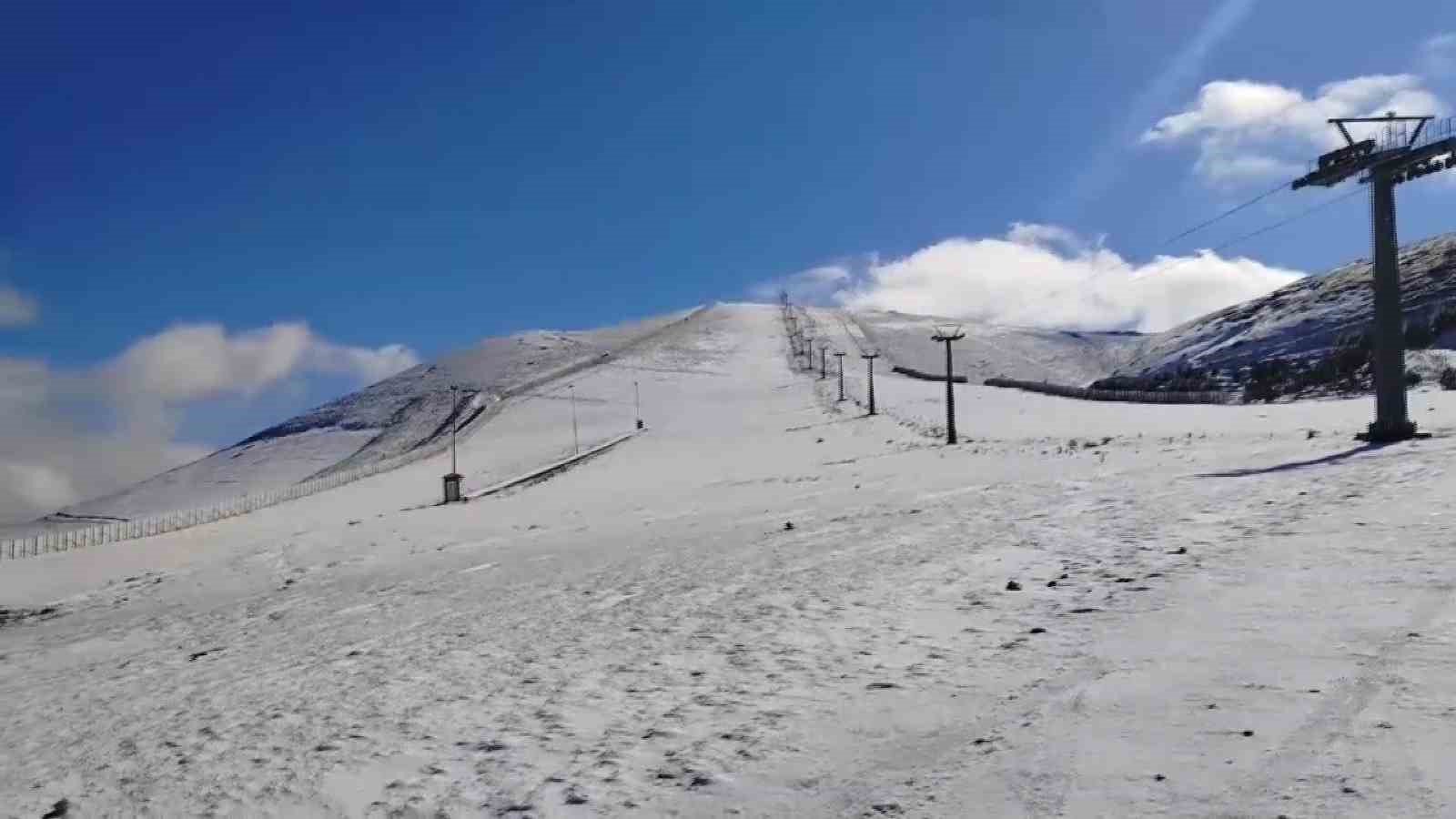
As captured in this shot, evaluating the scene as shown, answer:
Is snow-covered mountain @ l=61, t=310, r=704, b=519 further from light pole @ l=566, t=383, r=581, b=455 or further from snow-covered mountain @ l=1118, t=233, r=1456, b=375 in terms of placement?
snow-covered mountain @ l=1118, t=233, r=1456, b=375

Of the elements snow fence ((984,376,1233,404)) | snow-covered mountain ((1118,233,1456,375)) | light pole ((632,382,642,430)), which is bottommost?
snow fence ((984,376,1233,404))

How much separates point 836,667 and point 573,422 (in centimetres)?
7879

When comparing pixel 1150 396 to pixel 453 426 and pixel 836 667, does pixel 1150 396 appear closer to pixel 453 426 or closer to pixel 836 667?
pixel 453 426

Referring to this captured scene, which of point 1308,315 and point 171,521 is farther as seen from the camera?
point 1308,315

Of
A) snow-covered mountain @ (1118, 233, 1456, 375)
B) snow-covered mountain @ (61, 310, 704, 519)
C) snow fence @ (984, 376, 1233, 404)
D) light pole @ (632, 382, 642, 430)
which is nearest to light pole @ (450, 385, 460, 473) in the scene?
snow-covered mountain @ (61, 310, 704, 519)

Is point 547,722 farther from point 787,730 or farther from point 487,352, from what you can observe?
point 487,352

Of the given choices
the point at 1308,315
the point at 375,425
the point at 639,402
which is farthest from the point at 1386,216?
the point at 375,425

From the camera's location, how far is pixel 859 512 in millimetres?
19812

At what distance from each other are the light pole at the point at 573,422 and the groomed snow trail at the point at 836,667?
1717 inches

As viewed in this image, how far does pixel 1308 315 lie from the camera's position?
110812 millimetres

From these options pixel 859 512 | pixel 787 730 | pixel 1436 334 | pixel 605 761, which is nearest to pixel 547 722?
pixel 605 761

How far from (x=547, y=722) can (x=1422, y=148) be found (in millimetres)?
25979

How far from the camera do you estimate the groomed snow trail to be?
5770mm

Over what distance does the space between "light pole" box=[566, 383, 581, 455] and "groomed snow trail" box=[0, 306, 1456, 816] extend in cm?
4362
